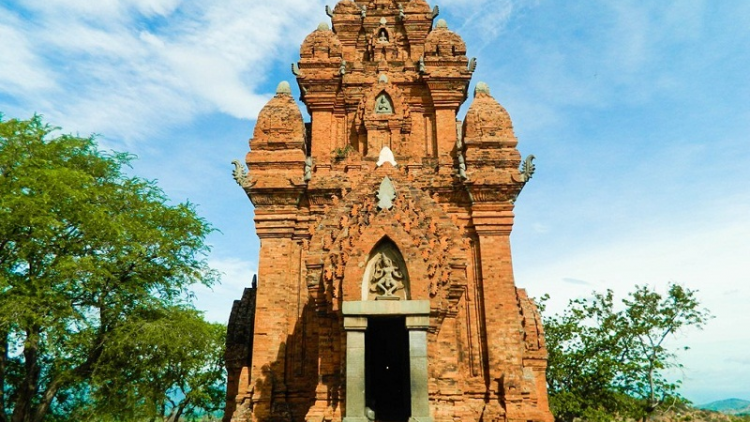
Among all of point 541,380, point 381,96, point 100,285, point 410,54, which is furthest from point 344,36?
point 541,380

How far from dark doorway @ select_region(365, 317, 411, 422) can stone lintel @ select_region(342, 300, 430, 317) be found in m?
2.36

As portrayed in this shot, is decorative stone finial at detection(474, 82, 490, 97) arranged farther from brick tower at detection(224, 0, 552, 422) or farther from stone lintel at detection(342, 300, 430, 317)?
stone lintel at detection(342, 300, 430, 317)

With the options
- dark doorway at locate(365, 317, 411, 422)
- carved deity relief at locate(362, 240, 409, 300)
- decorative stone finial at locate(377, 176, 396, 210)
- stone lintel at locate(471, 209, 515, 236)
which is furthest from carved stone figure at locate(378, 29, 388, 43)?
dark doorway at locate(365, 317, 411, 422)

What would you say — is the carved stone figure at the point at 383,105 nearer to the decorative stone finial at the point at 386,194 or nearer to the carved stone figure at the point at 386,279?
the decorative stone finial at the point at 386,194

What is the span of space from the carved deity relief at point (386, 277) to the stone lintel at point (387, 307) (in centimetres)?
15

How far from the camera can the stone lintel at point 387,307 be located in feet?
30.3

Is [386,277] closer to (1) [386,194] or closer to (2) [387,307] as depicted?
(2) [387,307]

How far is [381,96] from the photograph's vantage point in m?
15.1

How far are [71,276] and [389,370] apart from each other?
8.25m

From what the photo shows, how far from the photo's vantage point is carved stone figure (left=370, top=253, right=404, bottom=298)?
955cm

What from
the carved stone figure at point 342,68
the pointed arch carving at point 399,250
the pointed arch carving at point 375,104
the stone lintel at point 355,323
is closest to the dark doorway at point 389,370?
the pointed arch carving at point 399,250

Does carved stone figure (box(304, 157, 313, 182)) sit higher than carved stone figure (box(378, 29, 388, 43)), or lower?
lower

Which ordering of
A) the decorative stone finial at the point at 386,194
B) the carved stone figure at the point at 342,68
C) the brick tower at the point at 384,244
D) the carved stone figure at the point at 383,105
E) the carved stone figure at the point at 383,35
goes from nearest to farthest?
the brick tower at the point at 384,244 < the decorative stone finial at the point at 386,194 < the carved stone figure at the point at 383,105 < the carved stone figure at the point at 342,68 < the carved stone figure at the point at 383,35

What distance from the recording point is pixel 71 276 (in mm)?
13547
